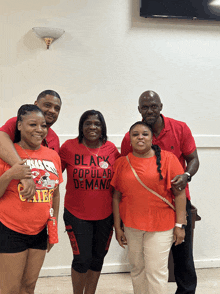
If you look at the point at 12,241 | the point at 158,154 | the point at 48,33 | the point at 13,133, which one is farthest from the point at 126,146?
the point at 48,33

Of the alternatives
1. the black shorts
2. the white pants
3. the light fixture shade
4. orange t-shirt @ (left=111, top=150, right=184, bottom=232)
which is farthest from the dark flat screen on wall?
the black shorts

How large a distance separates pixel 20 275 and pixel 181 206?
3.45 ft

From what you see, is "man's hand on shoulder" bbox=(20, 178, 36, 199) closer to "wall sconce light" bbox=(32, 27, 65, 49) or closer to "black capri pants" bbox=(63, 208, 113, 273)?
"black capri pants" bbox=(63, 208, 113, 273)

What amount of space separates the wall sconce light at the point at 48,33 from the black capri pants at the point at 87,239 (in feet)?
5.32

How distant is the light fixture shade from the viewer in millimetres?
2861

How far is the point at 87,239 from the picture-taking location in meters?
2.12

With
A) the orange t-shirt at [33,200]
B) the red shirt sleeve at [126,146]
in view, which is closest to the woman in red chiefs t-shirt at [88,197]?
the red shirt sleeve at [126,146]

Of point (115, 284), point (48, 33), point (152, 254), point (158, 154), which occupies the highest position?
point (48, 33)

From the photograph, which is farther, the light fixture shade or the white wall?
the white wall

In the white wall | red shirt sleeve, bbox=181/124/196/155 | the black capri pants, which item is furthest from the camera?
the white wall

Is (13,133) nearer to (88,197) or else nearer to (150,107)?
(88,197)

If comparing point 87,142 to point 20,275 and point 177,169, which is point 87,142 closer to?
point 177,169

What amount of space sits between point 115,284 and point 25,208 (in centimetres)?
168

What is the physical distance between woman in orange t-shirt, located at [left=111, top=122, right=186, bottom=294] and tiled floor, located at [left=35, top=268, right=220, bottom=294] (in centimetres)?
86
